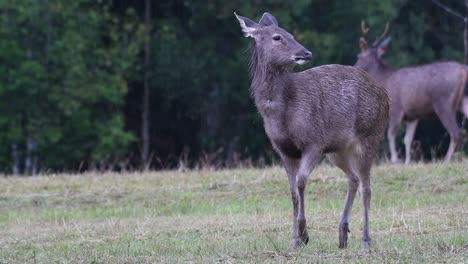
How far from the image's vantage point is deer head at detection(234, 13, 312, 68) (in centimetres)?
1195

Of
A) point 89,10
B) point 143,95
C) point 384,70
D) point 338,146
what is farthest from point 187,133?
point 338,146

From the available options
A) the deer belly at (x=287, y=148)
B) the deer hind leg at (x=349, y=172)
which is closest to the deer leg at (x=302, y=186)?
the deer belly at (x=287, y=148)

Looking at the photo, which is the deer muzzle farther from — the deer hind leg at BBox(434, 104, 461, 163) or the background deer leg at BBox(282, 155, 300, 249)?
Result: the deer hind leg at BBox(434, 104, 461, 163)

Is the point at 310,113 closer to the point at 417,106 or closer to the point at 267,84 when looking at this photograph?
the point at 267,84

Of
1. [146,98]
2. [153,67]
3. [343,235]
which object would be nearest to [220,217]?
[343,235]

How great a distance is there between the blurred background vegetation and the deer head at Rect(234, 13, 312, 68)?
2153 centimetres

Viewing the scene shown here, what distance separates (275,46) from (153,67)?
25611 millimetres

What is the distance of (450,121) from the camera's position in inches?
827

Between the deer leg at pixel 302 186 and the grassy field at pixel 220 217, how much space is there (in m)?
0.13

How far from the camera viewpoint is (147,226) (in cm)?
1434

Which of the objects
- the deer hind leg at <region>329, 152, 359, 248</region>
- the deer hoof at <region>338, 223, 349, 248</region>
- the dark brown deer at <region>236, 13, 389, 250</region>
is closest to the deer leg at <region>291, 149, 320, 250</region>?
the dark brown deer at <region>236, 13, 389, 250</region>

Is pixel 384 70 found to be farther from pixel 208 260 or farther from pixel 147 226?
pixel 208 260

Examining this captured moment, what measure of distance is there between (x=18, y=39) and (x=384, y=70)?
15.9 meters

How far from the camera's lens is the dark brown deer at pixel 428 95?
21.0 m
